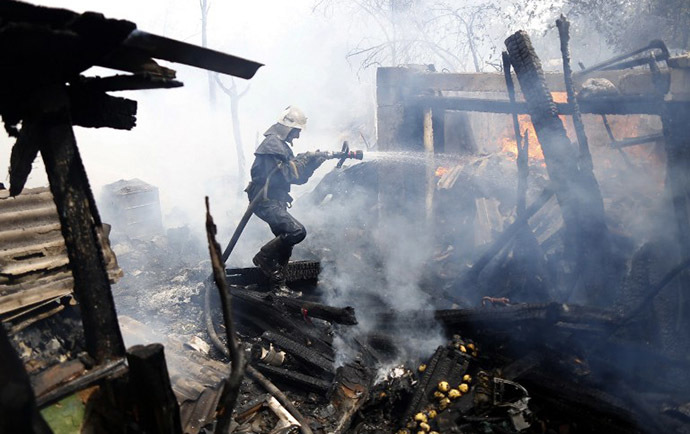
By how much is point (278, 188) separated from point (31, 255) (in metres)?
4.00

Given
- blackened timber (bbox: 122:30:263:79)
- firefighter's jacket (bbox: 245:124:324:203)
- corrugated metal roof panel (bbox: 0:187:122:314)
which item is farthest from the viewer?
firefighter's jacket (bbox: 245:124:324:203)

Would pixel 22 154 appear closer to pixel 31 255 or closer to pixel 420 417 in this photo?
pixel 31 255

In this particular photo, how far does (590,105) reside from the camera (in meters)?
7.77

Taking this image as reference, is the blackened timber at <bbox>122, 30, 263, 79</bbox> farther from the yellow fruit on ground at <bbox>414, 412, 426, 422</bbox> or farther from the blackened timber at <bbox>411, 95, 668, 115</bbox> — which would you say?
the blackened timber at <bbox>411, 95, 668, 115</bbox>

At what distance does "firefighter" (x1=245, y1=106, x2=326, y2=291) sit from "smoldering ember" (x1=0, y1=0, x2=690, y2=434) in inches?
1.5

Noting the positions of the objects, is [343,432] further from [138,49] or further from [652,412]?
[138,49]

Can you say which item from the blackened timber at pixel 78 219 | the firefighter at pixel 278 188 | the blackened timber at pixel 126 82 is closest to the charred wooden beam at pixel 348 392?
the firefighter at pixel 278 188

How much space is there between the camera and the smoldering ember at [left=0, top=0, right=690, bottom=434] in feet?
8.75

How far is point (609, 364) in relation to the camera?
5406mm

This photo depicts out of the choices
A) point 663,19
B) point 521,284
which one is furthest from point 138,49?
point 663,19

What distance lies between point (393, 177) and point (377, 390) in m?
6.10

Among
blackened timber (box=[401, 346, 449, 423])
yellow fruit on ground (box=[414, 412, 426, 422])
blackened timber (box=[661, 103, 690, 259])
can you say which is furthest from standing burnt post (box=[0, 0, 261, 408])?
blackened timber (box=[661, 103, 690, 259])

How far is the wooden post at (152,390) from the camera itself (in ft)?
8.38

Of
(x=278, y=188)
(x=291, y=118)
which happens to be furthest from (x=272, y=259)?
(x=291, y=118)
